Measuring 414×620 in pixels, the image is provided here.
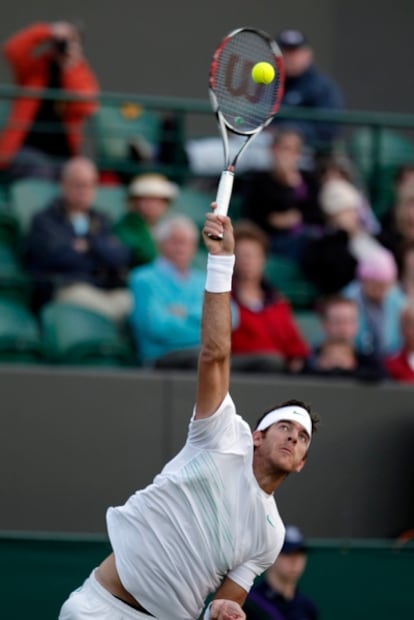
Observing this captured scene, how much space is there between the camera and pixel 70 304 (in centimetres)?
896

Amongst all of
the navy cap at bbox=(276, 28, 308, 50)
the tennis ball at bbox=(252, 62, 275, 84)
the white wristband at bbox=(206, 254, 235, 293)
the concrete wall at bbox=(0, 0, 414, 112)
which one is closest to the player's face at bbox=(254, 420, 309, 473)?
the white wristband at bbox=(206, 254, 235, 293)

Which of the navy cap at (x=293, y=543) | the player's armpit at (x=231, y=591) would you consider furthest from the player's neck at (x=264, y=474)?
the navy cap at (x=293, y=543)

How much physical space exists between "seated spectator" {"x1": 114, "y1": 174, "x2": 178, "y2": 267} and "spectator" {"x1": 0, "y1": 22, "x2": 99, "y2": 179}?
1.75ft

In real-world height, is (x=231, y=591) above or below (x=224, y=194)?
below

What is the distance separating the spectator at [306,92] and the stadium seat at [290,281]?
1059 millimetres

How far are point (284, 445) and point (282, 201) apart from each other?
4.02 meters

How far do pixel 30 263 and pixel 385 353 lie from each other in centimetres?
216

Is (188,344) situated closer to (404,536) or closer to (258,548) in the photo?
(404,536)

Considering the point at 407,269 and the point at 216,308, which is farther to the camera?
the point at 407,269

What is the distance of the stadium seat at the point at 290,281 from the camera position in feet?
31.9

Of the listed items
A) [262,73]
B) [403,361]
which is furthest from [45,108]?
[262,73]

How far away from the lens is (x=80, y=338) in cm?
895

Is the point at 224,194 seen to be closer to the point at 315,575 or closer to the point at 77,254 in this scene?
the point at 315,575

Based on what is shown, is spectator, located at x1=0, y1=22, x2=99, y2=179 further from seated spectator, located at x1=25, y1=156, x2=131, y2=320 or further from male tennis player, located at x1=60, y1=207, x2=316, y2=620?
male tennis player, located at x1=60, y1=207, x2=316, y2=620
